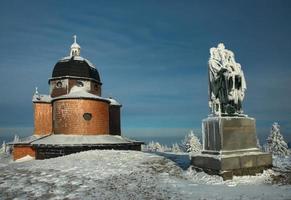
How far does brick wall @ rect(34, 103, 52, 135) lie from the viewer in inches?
1366

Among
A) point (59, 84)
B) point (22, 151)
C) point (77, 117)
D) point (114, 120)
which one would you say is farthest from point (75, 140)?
point (114, 120)

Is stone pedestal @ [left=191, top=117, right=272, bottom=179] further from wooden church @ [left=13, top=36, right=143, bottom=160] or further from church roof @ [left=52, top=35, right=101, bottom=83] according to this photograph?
church roof @ [left=52, top=35, right=101, bottom=83]

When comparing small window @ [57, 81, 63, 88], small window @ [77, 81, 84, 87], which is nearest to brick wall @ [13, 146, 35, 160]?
small window @ [57, 81, 63, 88]

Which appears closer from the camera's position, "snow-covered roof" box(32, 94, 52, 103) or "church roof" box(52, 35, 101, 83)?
"snow-covered roof" box(32, 94, 52, 103)

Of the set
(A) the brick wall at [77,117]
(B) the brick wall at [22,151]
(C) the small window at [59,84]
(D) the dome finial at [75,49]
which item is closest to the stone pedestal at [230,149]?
(A) the brick wall at [77,117]

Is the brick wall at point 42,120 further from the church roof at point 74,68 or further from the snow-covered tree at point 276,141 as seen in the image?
the snow-covered tree at point 276,141

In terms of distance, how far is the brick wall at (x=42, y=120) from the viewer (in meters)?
34.7

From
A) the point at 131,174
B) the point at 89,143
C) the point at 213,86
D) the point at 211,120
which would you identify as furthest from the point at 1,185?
the point at 89,143

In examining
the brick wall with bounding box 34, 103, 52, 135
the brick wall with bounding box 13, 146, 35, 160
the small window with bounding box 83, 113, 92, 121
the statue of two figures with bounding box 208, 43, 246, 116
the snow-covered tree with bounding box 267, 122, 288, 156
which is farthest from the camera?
the snow-covered tree with bounding box 267, 122, 288, 156

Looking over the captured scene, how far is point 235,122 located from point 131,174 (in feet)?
15.9

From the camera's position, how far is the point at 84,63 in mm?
36344

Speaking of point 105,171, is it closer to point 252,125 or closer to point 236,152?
point 236,152

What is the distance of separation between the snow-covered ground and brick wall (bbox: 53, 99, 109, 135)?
50.7 ft

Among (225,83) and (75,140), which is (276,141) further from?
(225,83)
